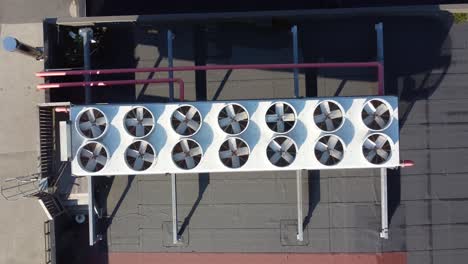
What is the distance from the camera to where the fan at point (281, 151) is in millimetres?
8297

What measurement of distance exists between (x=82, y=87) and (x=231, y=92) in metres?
3.23

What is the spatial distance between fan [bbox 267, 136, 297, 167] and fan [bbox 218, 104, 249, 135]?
2.06 ft


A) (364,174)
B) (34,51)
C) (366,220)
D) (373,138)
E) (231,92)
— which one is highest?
(34,51)

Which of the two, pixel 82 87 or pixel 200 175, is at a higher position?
pixel 82 87

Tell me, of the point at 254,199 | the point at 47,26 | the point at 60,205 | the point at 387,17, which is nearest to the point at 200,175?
the point at 254,199

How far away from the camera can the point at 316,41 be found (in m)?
9.63

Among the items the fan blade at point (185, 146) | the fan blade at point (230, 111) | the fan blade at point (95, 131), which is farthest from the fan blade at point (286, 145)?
the fan blade at point (95, 131)

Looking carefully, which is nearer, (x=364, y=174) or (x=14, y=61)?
(x=364, y=174)

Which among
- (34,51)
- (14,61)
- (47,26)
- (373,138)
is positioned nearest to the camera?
(373,138)

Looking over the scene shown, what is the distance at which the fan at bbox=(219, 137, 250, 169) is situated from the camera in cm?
833

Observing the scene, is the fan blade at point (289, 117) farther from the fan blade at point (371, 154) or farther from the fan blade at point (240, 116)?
the fan blade at point (371, 154)

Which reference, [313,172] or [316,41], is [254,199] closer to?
[313,172]

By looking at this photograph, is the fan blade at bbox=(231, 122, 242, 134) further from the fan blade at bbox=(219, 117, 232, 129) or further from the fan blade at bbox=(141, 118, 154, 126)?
the fan blade at bbox=(141, 118, 154, 126)

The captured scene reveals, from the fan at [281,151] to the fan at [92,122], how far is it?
122 inches
